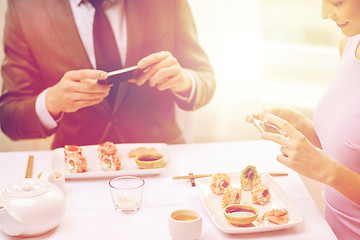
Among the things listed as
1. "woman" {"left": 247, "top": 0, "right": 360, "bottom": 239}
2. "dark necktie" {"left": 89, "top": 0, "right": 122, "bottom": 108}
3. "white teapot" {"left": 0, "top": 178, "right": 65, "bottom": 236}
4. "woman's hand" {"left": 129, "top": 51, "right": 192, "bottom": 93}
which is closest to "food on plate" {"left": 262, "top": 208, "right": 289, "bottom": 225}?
"woman" {"left": 247, "top": 0, "right": 360, "bottom": 239}

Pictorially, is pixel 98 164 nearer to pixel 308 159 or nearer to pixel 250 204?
pixel 250 204

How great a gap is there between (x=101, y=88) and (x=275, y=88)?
839 millimetres

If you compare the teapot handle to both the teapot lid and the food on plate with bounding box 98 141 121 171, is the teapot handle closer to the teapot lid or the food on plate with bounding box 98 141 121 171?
the teapot lid

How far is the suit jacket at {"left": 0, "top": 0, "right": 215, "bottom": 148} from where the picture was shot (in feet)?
5.61

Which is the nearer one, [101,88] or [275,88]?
[101,88]

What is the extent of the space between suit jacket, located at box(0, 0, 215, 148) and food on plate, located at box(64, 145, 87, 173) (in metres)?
0.31

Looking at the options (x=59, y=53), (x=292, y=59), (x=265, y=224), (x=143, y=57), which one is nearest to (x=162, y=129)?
(x=143, y=57)

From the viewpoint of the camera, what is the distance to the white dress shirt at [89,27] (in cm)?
171

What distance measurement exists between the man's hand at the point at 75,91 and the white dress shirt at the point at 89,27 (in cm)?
4

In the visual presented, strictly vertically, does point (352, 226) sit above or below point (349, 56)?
below

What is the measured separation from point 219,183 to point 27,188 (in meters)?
0.57

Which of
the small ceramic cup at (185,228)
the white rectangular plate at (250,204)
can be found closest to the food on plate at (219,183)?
the white rectangular plate at (250,204)

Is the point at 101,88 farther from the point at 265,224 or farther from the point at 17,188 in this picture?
the point at 265,224

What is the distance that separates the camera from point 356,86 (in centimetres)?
135
